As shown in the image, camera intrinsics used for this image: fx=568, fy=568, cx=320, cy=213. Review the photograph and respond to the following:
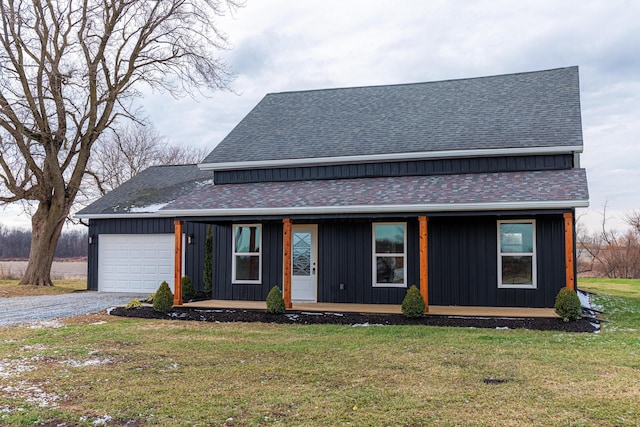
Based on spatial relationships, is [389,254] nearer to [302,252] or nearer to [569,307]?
[302,252]

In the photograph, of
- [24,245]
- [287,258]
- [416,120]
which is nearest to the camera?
[287,258]

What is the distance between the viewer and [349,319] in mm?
10953

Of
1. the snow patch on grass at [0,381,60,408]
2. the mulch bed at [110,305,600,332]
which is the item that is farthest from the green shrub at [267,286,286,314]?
the snow patch on grass at [0,381,60,408]

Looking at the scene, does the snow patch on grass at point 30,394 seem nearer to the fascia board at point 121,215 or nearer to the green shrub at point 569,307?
the green shrub at point 569,307

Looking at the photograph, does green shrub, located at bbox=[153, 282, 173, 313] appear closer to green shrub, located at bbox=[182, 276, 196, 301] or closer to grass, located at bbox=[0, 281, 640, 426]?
green shrub, located at bbox=[182, 276, 196, 301]

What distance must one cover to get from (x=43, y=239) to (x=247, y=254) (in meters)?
9.85

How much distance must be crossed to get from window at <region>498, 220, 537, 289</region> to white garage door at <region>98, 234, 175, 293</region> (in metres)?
9.83

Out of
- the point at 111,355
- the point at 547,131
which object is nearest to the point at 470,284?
the point at 547,131

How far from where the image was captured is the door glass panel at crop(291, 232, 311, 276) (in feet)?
44.9

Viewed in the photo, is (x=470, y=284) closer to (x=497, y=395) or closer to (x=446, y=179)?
(x=446, y=179)

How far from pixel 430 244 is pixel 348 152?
300 centimetres

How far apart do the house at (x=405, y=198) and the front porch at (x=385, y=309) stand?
378 mm

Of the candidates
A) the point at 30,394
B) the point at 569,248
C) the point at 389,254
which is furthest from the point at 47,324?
the point at 569,248

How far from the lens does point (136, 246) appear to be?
18.0 meters
